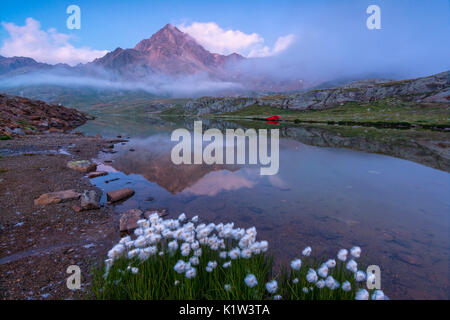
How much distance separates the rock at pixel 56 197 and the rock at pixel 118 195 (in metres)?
1.70

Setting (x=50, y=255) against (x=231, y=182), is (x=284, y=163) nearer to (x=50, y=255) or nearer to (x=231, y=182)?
(x=231, y=182)

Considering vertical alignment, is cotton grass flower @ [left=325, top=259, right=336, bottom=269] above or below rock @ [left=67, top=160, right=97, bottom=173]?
below

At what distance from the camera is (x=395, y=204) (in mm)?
12500

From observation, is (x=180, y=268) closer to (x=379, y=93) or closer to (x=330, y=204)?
(x=330, y=204)

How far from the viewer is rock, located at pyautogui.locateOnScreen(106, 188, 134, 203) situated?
40.3 ft

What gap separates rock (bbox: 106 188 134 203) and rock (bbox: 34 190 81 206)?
170cm

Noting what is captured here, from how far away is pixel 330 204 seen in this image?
12.4 m

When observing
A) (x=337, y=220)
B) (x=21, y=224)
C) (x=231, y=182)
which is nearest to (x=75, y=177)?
(x=21, y=224)

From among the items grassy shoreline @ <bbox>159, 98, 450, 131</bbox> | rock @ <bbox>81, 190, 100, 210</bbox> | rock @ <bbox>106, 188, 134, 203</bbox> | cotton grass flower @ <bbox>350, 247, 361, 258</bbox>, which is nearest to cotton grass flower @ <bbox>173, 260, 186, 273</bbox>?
cotton grass flower @ <bbox>350, 247, 361, 258</bbox>

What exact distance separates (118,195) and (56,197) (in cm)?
304

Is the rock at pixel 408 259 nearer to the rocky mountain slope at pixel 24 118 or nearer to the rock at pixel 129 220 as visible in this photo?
the rock at pixel 129 220

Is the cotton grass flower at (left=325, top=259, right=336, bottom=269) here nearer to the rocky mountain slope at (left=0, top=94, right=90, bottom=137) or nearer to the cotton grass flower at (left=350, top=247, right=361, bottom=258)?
the cotton grass flower at (left=350, top=247, right=361, bottom=258)
